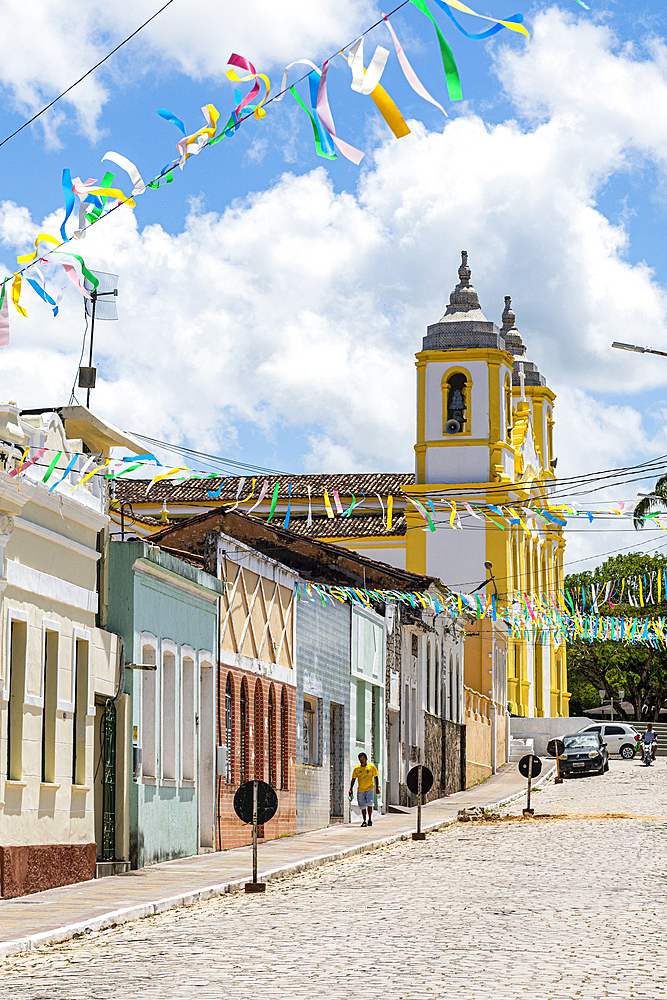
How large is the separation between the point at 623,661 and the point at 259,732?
59730 mm

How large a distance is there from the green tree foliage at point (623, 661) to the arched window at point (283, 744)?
2156 inches

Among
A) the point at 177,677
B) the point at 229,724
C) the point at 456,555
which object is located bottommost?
the point at 229,724

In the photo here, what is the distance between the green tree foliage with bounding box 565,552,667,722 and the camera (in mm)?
80938

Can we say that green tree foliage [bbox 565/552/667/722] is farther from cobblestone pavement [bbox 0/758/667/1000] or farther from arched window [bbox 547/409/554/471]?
cobblestone pavement [bbox 0/758/667/1000]

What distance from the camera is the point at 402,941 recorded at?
11.4 m

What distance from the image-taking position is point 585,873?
17.3 meters

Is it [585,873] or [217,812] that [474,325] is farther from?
[585,873]

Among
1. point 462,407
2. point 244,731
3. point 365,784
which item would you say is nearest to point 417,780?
point 244,731

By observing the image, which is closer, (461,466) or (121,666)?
(121,666)

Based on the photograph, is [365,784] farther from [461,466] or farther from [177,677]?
[461,466]

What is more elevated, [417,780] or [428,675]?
[428,675]

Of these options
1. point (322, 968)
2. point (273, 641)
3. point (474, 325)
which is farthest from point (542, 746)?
point (322, 968)

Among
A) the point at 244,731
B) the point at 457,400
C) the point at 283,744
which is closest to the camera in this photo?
the point at 244,731

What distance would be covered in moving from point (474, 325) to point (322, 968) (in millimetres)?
53821
